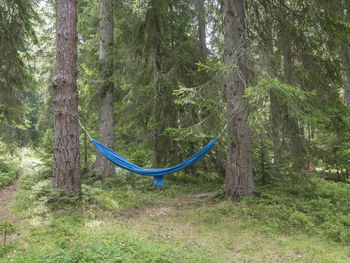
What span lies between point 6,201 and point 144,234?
3.18 metres

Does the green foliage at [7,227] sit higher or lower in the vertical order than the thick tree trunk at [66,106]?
lower

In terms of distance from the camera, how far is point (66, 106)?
4.51 metres

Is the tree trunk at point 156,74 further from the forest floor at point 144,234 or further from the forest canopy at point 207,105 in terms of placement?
the forest floor at point 144,234

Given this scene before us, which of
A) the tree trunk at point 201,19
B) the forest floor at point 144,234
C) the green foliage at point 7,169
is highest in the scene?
the tree trunk at point 201,19

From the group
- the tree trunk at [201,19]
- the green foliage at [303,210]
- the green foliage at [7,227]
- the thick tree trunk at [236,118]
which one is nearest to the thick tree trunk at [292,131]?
the green foliage at [303,210]

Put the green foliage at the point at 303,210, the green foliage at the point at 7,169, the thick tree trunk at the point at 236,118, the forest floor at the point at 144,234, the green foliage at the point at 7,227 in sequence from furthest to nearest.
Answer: the green foliage at the point at 7,169 → the thick tree trunk at the point at 236,118 → the green foliage at the point at 303,210 → the green foliage at the point at 7,227 → the forest floor at the point at 144,234

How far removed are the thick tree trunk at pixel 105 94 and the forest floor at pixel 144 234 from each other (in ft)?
6.28

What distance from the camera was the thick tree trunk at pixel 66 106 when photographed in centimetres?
442

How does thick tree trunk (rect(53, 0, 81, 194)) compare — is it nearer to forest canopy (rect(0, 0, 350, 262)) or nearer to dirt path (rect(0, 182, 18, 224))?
forest canopy (rect(0, 0, 350, 262))

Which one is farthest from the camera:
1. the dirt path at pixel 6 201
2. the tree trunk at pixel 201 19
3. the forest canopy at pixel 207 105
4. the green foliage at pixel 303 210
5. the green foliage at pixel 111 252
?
the tree trunk at pixel 201 19

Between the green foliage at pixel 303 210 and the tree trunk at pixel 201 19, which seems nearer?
the green foliage at pixel 303 210

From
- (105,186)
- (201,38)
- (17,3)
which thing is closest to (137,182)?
(105,186)

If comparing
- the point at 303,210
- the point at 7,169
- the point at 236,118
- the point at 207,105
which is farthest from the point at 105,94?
the point at 303,210

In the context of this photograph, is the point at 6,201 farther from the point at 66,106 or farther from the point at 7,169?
the point at 7,169
